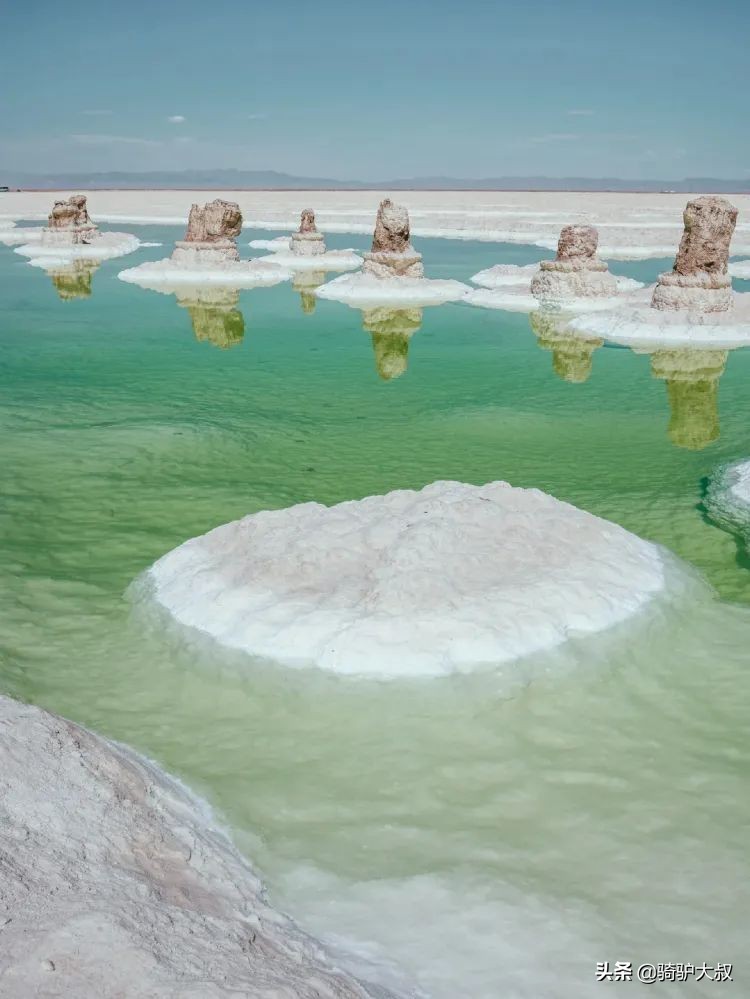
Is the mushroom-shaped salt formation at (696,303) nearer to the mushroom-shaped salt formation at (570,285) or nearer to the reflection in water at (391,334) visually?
the mushroom-shaped salt formation at (570,285)

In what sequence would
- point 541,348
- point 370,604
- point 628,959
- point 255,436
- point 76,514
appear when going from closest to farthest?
1. point 628,959
2. point 370,604
3. point 76,514
4. point 255,436
5. point 541,348

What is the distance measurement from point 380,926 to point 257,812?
113cm

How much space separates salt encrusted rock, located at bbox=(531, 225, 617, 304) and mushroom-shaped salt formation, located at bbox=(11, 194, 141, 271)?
20.0m

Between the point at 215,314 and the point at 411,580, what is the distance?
61.1ft

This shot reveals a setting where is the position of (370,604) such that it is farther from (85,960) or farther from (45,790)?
(85,960)

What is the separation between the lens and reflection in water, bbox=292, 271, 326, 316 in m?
25.7

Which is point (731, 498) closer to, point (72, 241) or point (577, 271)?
point (577, 271)

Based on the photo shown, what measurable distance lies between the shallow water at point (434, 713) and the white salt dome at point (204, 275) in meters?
16.7

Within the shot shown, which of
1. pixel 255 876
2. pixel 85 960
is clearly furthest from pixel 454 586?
pixel 85 960

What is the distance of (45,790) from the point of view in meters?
4.28

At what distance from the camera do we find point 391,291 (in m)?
27.0

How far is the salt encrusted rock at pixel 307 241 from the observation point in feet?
118

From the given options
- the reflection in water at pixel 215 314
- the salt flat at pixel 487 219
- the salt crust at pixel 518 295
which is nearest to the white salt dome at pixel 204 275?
the reflection in water at pixel 215 314

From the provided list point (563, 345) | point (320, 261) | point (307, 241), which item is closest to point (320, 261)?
point (320, 261)
